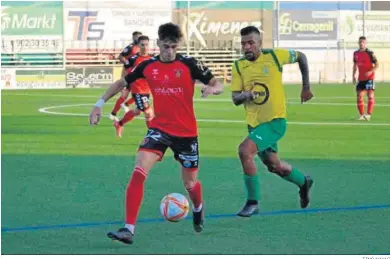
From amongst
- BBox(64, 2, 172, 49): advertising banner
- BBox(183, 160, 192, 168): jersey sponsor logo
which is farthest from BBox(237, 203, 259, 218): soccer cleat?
BBox(64, 2, 172, 49): advertising banner

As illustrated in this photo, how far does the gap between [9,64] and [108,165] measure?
131ft

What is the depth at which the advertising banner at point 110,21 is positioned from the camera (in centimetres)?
6181

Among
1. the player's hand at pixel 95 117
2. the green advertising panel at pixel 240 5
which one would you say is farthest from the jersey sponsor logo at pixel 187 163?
the green advertising panel at pixel 240 5

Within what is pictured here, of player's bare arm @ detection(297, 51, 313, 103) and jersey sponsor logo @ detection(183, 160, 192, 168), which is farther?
player's bare arm @ detection(297, 51, 313, 103)

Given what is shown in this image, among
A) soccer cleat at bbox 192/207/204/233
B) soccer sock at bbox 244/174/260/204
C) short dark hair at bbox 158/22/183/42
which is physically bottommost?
soccer cleat at bbox 192/207/204/233

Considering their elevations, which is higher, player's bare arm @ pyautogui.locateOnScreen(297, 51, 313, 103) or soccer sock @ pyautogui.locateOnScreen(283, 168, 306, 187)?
player's bare arm @ pyautogui.locateOnScreen(297, 51, 313, 103)

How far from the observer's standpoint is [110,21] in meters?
63.1

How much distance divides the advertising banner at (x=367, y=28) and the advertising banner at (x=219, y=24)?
5016mm

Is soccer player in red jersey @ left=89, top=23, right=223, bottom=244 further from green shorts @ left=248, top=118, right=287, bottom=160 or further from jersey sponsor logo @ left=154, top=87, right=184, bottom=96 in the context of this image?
green shorts @ left=248, top=118, right=287, bottom=160

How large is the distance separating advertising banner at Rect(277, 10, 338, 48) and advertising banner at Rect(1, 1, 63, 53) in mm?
14077

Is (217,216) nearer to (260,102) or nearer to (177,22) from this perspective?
(260,102)

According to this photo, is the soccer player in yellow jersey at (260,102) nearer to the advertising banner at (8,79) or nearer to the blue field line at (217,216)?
the blue field line at (217,216)

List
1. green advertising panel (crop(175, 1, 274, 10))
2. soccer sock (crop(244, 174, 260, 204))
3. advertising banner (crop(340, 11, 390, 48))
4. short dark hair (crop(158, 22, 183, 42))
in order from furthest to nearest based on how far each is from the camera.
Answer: advertising banner (crop(340, 11, 390, 48)), green advertising panel (crop(175, 1, 274, 10)), soccer sock (crop(244, 174, 260, 204)), short dark hair (crop(158, 22, 183, 42))

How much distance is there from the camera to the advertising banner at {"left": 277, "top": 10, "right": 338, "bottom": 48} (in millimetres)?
66938
